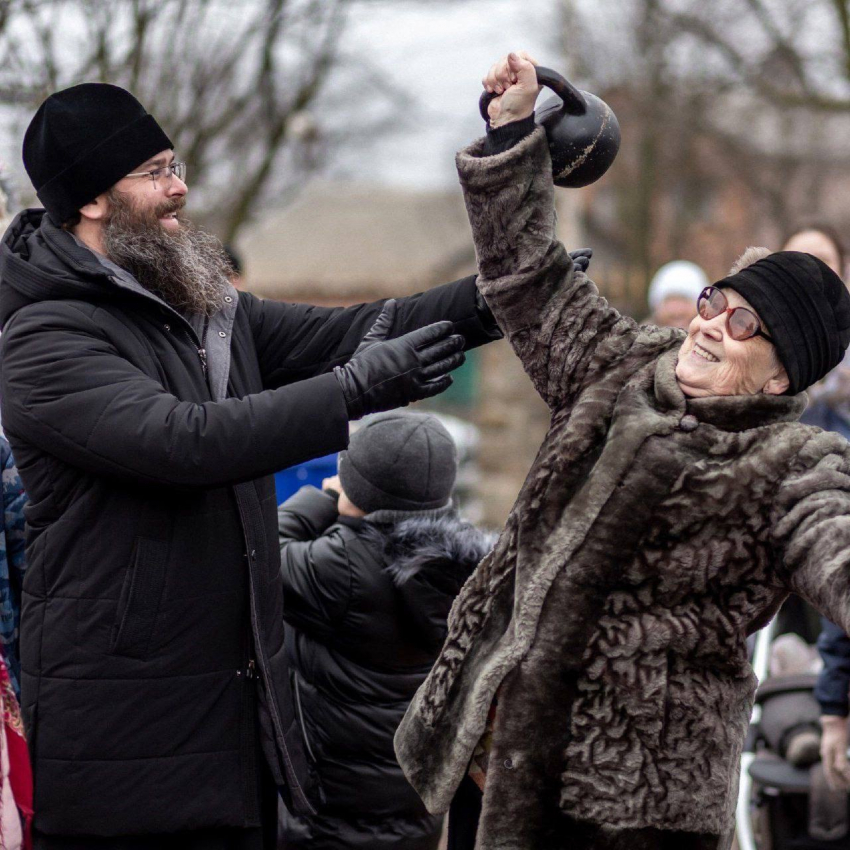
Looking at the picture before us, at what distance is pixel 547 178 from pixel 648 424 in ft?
1.84

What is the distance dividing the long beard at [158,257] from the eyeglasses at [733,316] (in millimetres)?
1125

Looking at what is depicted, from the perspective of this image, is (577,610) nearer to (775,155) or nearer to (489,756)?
(489,756)

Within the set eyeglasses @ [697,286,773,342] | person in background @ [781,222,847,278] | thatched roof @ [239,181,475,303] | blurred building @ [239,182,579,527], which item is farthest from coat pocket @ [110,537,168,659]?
thatched roof @ [239,181,475,303]

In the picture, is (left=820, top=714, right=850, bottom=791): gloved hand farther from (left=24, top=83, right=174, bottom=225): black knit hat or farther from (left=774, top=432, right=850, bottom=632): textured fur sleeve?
(left=24, top=83, right=174, bottom=225): black knit hat

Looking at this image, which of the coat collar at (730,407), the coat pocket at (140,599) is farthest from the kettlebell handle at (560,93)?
the coat pocket at (140,599)

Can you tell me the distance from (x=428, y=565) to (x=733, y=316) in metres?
1.21

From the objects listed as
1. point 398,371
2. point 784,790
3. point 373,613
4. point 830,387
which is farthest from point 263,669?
point 830,387

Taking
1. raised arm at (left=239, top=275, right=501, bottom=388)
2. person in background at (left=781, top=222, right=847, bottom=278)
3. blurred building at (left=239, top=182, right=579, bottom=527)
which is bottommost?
raised arm at (left=239, top=275, right=501, bottom=388)

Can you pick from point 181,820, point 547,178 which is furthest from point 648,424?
point 181,820

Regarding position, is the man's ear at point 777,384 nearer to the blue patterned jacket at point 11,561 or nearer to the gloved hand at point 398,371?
the gloved hand at point 398,371

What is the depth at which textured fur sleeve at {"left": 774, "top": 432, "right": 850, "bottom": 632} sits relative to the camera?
2.17m

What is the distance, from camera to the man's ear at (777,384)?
96.1 inches

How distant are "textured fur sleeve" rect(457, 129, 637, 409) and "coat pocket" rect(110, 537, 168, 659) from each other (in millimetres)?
897

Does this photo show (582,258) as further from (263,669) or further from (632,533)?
(263,669)
